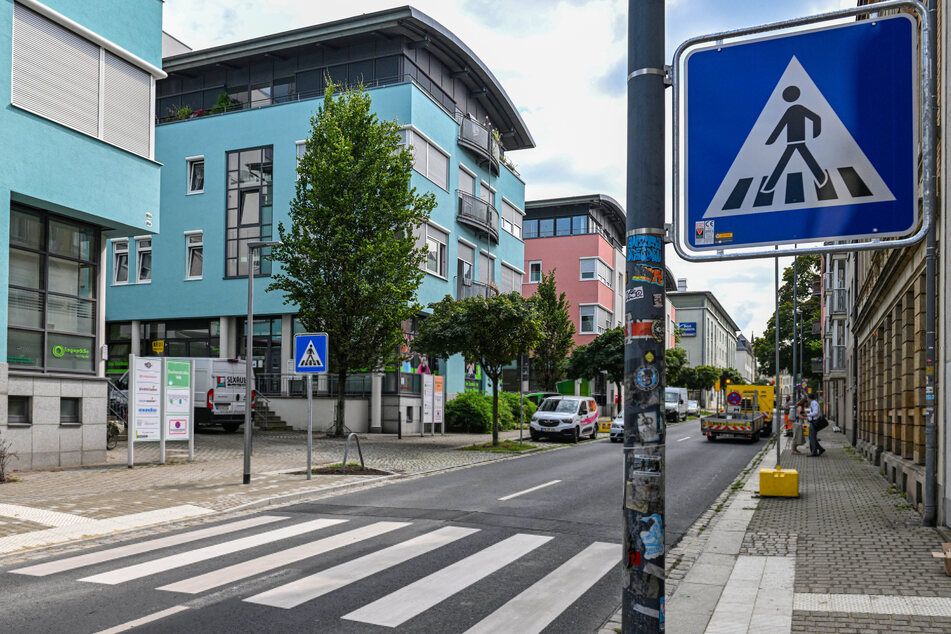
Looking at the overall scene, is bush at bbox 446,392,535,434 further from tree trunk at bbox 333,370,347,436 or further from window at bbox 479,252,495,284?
tree trunk at bbox 333,370,347,436

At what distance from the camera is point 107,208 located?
1812 centimetres

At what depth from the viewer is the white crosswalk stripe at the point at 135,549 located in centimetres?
783

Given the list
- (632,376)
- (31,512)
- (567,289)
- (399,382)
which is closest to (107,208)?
(31,512)

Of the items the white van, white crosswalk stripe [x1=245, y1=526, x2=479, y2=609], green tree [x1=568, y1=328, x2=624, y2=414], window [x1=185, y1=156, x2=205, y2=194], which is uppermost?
window [x1=185, y1=156, x2=205, y2=194]

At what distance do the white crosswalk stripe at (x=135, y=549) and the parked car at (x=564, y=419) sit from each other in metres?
18.6

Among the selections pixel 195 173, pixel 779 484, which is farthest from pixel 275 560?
pixel 195 173

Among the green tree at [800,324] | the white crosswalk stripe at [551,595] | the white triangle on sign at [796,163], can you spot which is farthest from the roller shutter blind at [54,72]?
the green tree at [800,324]

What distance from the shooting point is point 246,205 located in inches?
1313

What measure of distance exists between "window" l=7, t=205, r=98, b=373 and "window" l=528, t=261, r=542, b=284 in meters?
45.9

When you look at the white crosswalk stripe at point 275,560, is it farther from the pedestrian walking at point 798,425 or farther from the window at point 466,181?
the window at point 466,181

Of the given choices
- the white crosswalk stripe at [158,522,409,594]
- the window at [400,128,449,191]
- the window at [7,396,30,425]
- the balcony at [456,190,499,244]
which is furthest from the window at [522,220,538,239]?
the white crosswalk stripe at [158,522,409,594]

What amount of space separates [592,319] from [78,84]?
47.4m

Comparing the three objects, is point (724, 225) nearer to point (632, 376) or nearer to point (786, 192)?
point (786, 192)

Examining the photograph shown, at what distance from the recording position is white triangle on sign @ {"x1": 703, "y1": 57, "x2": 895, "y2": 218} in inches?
120
